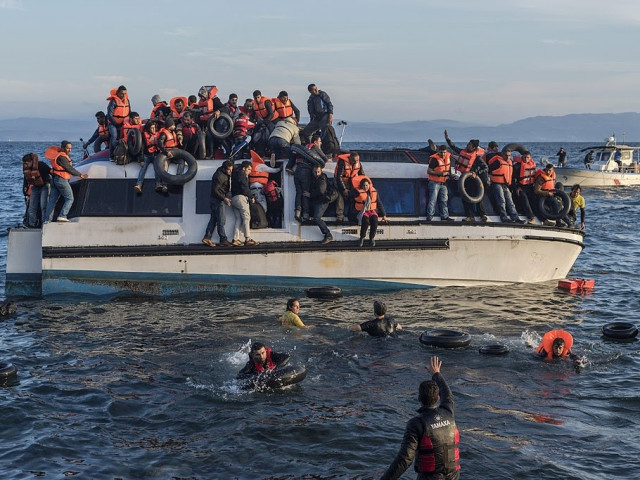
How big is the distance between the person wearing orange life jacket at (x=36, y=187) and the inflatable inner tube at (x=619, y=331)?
1187cm

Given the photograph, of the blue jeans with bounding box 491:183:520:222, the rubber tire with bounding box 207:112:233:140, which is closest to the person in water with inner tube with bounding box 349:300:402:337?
the blue jeans with bounding box 491:183:520:222

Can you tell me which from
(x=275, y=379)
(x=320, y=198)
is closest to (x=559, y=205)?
(x=320, y=198)

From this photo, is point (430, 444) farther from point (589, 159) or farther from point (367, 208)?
point (589, 159)

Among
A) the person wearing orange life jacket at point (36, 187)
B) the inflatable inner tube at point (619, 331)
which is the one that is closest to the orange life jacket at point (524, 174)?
the inflatable inner tube at point (619, 331)

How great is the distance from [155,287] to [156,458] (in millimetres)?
7907

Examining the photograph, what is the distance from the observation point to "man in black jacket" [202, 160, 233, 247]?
675 inches

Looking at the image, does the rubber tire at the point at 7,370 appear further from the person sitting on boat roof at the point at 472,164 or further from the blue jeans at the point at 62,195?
the person sitting on boat roof at the point at 472,164

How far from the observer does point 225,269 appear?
17.5 m

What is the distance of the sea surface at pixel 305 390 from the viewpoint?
10016 mm

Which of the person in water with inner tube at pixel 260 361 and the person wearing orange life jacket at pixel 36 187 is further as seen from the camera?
the person wearing orange life jacket at pixel 36 187

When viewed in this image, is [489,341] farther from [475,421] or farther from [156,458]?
[156,458]

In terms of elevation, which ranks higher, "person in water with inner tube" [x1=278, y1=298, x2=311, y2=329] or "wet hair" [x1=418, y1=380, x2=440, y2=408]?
"wet hair" [x1=418, y1=380, x2=440, y2=408]

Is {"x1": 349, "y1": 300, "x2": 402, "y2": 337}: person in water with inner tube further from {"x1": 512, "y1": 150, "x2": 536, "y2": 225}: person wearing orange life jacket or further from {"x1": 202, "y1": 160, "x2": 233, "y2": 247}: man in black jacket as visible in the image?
{"x1": 512, "y1": 150, "x2": 536, "y2": 225}: person wearing orange life jacket

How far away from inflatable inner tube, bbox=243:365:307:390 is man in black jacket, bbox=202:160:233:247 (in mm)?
5677
